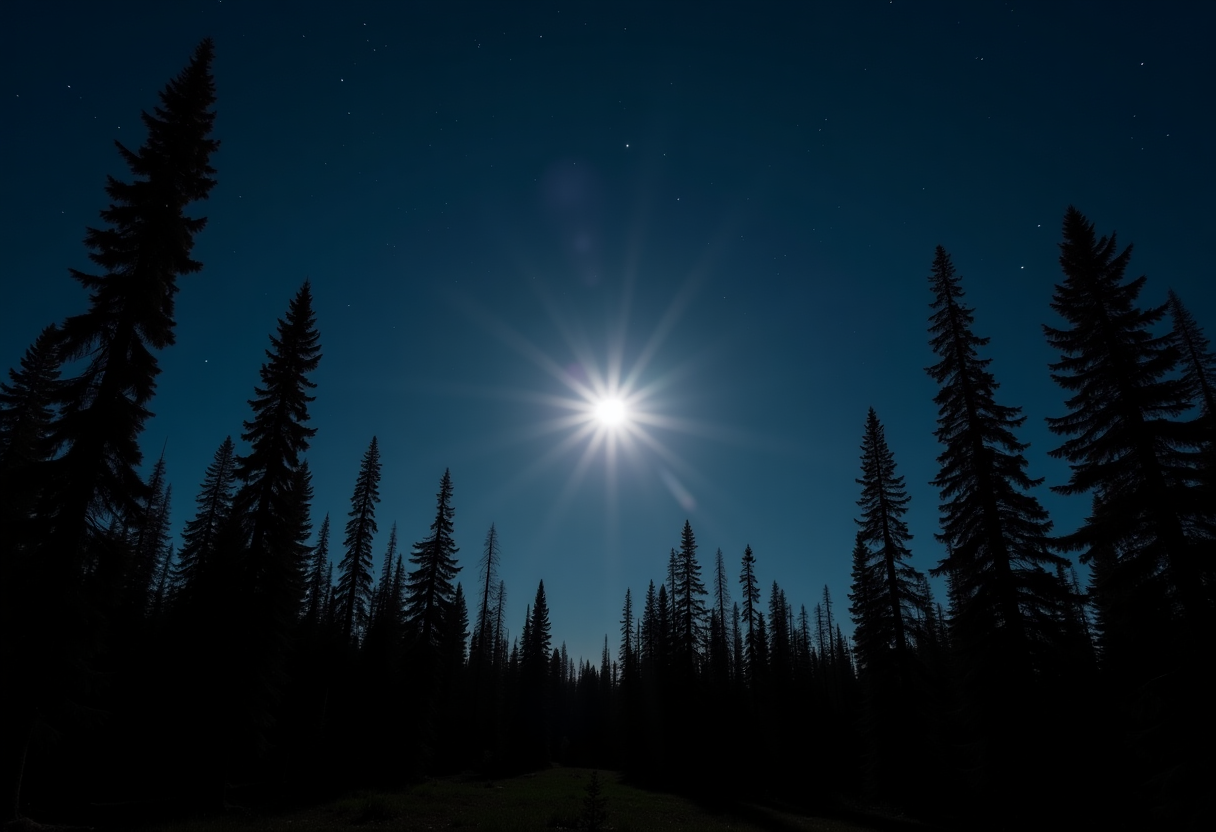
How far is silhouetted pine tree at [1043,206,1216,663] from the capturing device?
15.0 m

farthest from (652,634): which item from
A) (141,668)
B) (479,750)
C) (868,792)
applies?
(141,668)

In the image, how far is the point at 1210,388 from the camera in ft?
82.5

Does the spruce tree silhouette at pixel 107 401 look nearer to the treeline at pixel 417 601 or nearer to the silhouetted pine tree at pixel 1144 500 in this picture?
the treeline at pixel 417 601

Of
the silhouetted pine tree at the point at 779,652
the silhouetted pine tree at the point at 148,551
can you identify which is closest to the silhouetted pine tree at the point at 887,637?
the silhouetted pine tree at the point at 779,652

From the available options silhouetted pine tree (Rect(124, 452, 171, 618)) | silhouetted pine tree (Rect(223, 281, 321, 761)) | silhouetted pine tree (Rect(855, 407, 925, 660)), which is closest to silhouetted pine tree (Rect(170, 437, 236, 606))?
silhouetted pine tree (Rect(124, 452, 171, 618))

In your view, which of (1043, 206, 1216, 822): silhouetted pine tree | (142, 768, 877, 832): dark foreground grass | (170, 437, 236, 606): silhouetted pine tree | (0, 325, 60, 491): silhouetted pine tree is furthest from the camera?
(170, 437, 236, 606): silhouetted pine tree

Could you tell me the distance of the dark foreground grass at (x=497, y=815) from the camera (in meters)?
16.9

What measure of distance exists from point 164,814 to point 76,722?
4.88 metres

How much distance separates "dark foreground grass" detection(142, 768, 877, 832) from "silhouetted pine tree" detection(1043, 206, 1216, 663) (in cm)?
1463

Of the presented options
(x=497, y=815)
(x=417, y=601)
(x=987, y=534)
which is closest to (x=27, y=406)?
(x=417, y=601)

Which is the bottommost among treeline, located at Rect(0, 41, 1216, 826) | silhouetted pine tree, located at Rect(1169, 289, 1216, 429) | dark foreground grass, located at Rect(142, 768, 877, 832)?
dark foreground grass, located at Rect(142, 768, 877, 832)

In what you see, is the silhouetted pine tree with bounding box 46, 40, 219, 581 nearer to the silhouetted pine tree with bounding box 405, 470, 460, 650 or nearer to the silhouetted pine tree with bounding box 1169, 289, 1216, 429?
the silhouetted pine tree with bounding box 405, 470, 460, 650

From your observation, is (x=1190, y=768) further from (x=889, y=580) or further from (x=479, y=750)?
(x=479, y=750)

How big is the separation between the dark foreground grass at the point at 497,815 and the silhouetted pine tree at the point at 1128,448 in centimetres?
1463
